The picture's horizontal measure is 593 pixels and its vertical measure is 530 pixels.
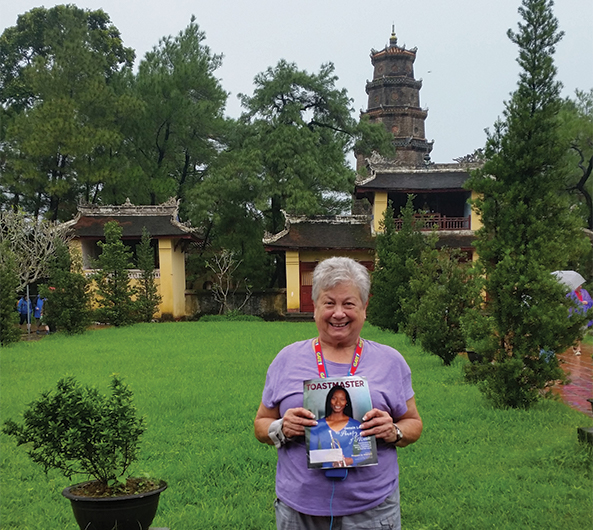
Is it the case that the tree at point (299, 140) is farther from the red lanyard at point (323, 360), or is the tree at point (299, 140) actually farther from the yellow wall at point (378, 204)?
the red lanyard at point (323, 360)

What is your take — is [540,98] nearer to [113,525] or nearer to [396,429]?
[396,429]

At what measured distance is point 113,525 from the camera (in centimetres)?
344

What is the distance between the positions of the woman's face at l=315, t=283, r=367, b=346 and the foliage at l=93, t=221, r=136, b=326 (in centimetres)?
1768

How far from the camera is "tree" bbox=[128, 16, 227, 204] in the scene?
27.1 meters

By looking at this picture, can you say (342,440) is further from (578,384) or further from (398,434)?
(578,384)

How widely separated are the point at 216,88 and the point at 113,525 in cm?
2792

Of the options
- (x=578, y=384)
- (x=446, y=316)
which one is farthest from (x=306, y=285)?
(x=578, y=384)

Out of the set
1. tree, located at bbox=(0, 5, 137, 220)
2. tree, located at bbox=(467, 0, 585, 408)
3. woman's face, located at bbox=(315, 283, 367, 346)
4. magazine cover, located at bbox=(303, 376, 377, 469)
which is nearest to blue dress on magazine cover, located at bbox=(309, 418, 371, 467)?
magazine cover, located at bbox=(303, 376, 377, 469)

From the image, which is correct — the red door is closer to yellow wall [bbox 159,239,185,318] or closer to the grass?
yellow wall [bbox 159,239,185,318]

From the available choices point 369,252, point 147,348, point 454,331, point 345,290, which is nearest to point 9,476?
point 345,290

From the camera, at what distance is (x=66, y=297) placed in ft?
55.3

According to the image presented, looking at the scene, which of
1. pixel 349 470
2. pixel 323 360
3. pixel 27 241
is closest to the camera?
pixel 349 470

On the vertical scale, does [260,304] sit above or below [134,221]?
below

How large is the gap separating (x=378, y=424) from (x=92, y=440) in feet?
6.59
